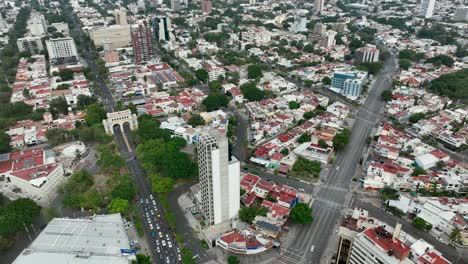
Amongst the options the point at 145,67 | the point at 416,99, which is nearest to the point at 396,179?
the point at 416,99

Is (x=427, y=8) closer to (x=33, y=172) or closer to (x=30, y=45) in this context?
(x=30, y=45)

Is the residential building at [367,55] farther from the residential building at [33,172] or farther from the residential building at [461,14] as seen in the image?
the residential building at [33,172]

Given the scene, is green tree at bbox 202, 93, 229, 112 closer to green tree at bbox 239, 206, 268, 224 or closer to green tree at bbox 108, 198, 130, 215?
green tree at bbox 108, 198, 130, 215

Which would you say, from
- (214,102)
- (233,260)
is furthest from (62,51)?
(233,260)

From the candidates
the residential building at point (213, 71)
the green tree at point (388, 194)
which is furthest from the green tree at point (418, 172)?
the residential building at point (213, 71)

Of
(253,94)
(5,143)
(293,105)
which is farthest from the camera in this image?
(253,94)
